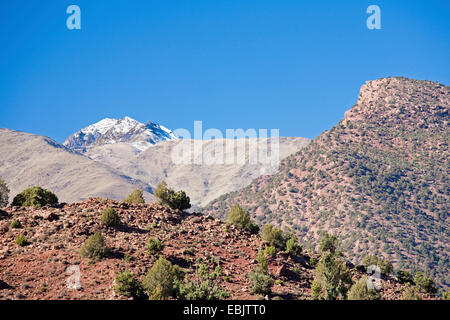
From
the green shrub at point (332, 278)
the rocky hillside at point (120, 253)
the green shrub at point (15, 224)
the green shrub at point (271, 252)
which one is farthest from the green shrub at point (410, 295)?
the green shrub at point (15, 224)

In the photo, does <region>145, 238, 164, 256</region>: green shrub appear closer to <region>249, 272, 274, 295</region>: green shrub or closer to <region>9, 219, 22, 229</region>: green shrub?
<region>249, 272, 274, 295</region>: green shrub

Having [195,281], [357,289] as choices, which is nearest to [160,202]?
[195,281]

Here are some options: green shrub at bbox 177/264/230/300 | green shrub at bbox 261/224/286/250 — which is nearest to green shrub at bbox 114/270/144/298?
green shrub at bbox 177/264/230/300

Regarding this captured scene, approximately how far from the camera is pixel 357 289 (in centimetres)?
4259

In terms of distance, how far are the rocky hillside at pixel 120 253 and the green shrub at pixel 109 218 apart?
0.61m

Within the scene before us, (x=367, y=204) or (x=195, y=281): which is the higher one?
(x=367, y=204)

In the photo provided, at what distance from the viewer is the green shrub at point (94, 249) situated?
134 feet

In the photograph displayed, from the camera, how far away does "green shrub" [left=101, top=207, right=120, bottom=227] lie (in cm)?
4738

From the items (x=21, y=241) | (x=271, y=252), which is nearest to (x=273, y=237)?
(x=271, y=252)

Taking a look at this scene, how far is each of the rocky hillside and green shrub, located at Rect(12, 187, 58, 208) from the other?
289 cm

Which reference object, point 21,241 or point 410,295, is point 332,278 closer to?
point 410,295
